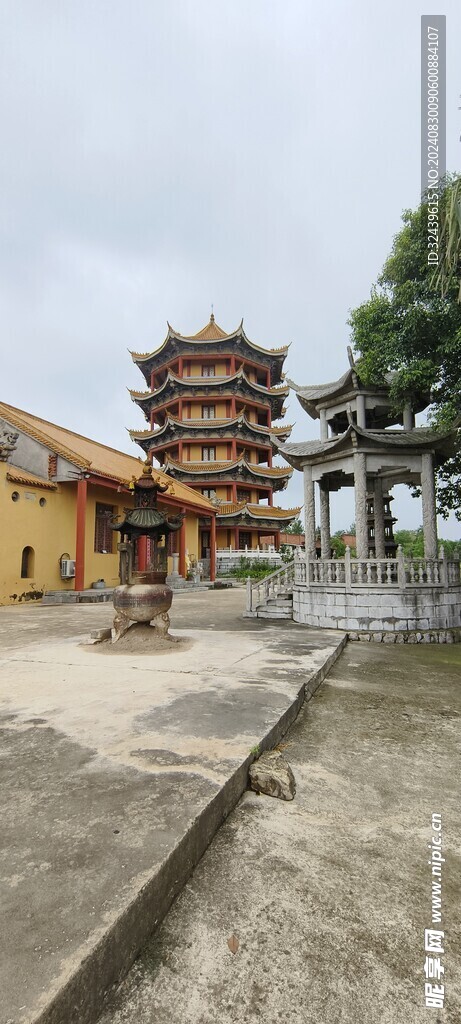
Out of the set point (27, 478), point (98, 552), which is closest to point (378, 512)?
point (98, 552)

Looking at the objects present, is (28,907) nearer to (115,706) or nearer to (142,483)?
(115,706)

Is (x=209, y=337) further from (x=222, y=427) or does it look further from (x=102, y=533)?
(x=102, y=533)

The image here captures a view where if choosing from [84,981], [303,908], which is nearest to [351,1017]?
[303,908]

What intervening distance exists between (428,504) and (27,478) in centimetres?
1190

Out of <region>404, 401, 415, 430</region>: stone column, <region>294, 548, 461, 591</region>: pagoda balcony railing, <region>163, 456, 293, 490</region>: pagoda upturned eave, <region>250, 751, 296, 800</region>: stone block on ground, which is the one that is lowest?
<region>250, 751, 296, 800</region>: stone block on ground

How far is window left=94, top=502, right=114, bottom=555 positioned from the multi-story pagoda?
13.4 meters

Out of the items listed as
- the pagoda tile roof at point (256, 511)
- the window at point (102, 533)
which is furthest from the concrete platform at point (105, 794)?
the pagoda tile roof at point (256, 511)

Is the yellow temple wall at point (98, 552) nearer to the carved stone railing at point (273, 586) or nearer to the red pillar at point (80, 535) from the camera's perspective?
the red pillar at point (80, 535)

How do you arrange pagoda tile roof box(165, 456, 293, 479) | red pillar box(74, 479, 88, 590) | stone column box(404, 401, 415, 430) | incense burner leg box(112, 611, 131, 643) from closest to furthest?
incense burner leg box(112, 611, 131, 643) → stone column box(404, 401, 415, 430) → red pillar box(74, 479, 88, 590) → pagoda tile roof box(165, 456, 293, 479)

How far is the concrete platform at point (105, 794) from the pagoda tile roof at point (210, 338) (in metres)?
32.1

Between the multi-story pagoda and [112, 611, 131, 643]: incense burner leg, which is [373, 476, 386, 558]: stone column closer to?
[112, 611, 131, 643]: incense burner leg

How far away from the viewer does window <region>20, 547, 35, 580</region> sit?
48.8ft

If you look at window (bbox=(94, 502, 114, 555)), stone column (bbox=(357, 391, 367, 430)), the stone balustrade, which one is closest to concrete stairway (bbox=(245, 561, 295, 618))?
the stone balustrade

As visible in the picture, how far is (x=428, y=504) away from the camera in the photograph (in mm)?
9742
